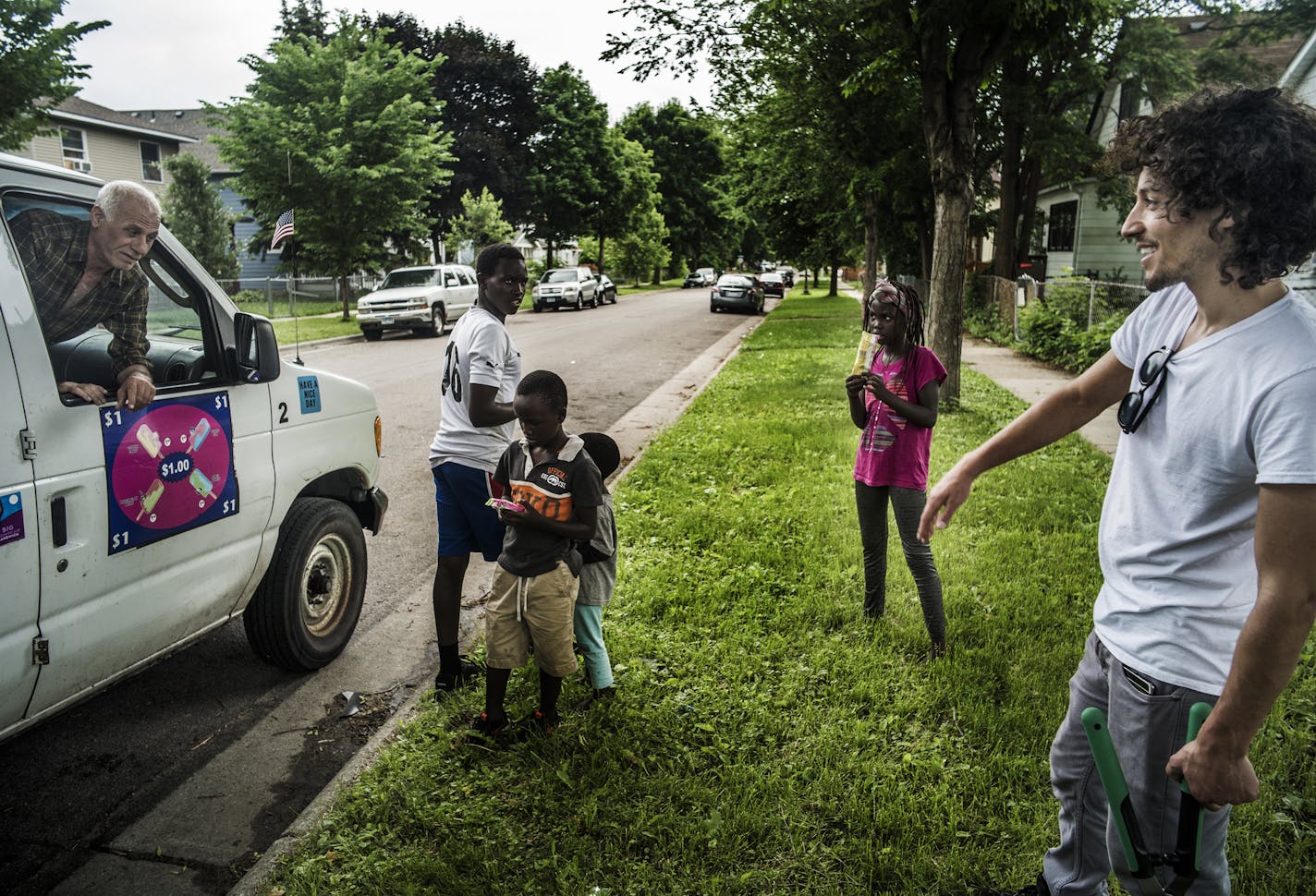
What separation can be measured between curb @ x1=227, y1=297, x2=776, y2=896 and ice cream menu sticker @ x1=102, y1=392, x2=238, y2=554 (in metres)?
1.09

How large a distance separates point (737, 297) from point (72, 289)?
3135 cm

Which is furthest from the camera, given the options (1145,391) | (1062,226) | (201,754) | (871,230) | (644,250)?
(644,250)

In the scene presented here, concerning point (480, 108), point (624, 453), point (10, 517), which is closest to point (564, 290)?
point (480, 108)

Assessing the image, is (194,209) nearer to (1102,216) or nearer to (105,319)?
(105,319)

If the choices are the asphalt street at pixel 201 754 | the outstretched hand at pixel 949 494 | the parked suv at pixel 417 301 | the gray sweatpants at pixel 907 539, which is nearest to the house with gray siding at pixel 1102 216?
the parked suv at pixel 417 301

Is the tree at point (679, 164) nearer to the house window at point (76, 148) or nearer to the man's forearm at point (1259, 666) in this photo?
the house window at point (76, 148)

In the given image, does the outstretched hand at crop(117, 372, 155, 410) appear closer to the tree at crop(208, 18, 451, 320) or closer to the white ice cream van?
the white ice cream van

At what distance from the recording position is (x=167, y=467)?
3.18 meters

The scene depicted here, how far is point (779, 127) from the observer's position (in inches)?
734

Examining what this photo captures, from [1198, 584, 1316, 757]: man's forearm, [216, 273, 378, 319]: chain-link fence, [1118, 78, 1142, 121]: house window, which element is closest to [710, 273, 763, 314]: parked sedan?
[216, 273, 378, 319]: chain-link fence

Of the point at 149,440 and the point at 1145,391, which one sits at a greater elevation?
the point at 1145,391

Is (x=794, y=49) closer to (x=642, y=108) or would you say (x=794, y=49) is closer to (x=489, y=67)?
(x=489, y=67)

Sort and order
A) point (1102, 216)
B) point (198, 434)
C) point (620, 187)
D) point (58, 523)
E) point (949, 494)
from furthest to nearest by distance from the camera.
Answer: point (620, 187), point (1102, 216), point (198, 434), point (58, 523), point (949, 494)

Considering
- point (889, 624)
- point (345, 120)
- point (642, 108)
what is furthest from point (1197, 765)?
point (642, 108)
